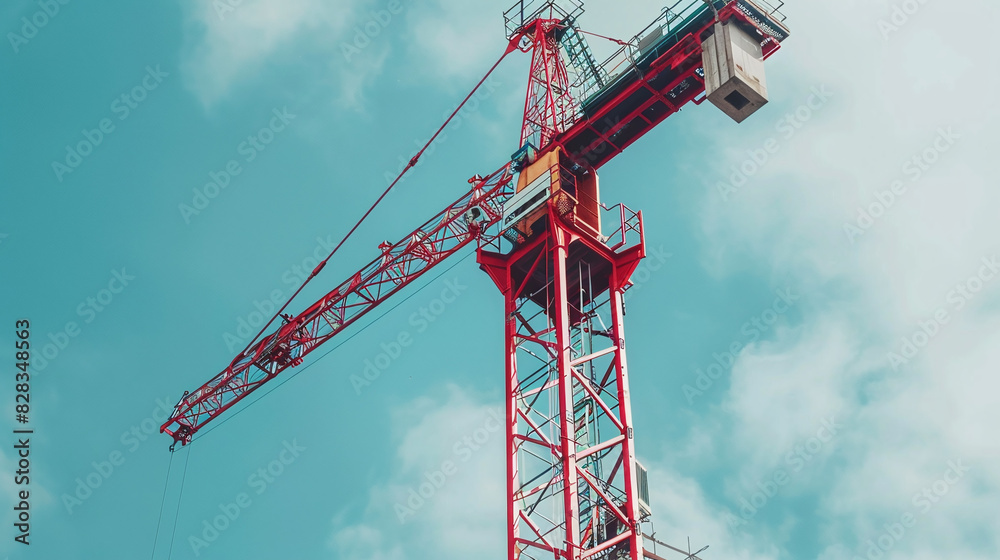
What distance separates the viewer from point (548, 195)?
41.0 metres

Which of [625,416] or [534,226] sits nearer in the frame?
[625,416]

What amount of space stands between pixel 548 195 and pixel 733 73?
680 centimetres

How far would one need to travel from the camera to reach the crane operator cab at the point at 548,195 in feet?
135

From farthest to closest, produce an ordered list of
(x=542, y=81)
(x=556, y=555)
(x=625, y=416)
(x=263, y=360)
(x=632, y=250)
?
(x=263, y=360) → (x=542, y=81) → (x=632, y=250) → (x=625, y=416) → (x=556, y=555)

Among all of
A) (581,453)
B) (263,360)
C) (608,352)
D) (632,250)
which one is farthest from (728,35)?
(263,360)

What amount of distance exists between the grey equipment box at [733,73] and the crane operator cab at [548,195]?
5613 mm

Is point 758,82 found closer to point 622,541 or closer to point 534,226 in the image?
point 534,226

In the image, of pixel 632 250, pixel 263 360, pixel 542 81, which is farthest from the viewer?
pixel 263 360

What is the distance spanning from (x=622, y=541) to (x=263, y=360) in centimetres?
2393

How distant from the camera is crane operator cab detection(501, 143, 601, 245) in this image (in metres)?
41.0

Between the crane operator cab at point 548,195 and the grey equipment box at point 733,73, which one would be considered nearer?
the grey equipment box at point 733,73

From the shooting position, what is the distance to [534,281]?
41.8 m

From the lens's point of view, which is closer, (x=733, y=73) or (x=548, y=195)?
(x=733, y=73)

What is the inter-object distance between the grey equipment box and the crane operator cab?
5613 mm
